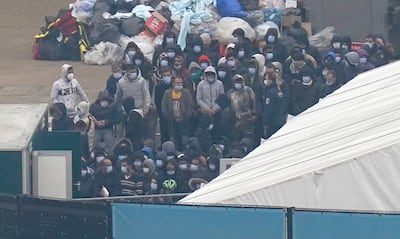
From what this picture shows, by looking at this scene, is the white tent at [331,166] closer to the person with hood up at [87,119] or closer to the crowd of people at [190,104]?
the crowd of people at [190,104]

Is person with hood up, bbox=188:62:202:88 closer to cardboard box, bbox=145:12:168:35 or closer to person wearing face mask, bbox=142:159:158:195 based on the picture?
person wearing face mask, bbox=142:159:158:195

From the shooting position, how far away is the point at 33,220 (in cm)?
1181

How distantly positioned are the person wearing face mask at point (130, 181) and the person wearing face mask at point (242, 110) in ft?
7.77

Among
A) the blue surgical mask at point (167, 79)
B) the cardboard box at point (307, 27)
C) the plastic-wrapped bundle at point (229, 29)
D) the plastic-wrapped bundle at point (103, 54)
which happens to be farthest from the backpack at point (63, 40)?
the blue surgical mask at point (167, 79)

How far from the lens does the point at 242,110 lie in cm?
1766

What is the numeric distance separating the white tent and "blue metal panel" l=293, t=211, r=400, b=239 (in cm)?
44

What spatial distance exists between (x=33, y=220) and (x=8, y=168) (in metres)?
0.98

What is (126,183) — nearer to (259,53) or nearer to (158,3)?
(259,53)

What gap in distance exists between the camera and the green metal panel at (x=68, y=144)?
47.6 feet

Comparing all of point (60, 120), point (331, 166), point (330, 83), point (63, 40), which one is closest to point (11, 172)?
point (331, 166)

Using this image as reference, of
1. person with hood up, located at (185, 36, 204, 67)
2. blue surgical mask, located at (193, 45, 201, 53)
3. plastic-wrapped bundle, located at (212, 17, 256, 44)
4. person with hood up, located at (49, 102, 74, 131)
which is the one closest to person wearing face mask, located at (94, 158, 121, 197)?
person with hood up, located at (49, 102, 74, 131)

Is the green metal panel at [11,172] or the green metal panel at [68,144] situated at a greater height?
the green metal panel at [68,144]

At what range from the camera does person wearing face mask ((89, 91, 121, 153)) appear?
57.1ft

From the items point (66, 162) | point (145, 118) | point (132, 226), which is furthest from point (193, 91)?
point (132, 226)
